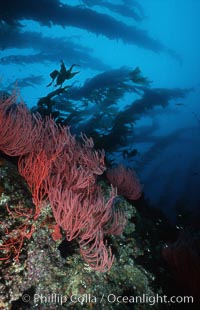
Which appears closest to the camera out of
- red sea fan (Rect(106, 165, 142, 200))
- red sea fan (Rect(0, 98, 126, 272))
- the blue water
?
red sea fan (Rect(0, 98, 126, 272))

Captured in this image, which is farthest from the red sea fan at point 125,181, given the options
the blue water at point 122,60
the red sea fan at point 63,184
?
the blue water at point 122,60

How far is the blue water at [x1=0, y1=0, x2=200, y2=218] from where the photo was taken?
39.3 ft

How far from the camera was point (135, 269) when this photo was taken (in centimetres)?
384

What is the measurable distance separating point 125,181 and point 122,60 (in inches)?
2039

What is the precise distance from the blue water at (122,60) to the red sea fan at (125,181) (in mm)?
2825

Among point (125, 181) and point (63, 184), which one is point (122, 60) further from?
point (63, 184)

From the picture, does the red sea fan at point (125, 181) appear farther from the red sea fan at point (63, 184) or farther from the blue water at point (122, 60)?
the blue water at point (122, 60)

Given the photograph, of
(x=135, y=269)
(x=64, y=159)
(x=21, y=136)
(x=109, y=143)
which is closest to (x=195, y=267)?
(x=135, y=269)

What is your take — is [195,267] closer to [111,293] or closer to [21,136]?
[111,293]

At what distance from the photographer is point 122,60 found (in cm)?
5256

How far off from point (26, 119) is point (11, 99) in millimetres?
358

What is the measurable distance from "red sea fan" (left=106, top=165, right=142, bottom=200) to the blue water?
2.82 meters

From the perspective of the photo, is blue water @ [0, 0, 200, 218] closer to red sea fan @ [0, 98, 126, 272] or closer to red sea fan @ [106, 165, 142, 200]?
red sea fan @ [0, 98, 126, 272]

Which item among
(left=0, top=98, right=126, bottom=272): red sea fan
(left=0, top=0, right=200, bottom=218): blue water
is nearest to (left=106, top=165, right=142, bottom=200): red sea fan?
Result: (left=0, top=98, right=126, bottom=272): red sea fan
